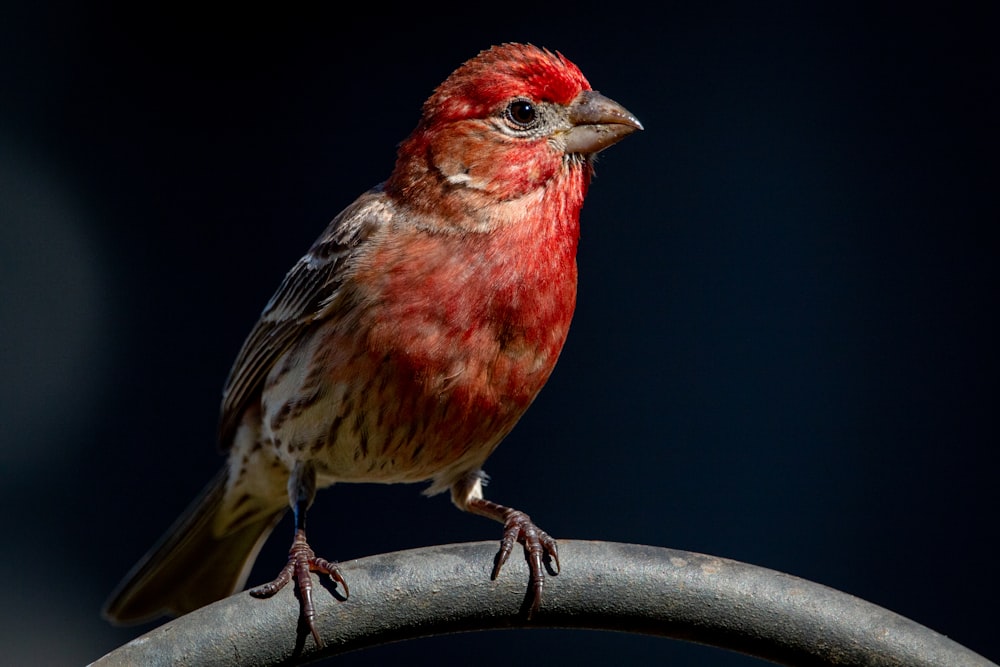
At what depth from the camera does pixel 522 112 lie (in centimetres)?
303

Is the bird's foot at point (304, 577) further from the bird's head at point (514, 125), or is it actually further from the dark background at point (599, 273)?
the dark background at point (599, 273)

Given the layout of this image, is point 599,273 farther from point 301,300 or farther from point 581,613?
point 581,613

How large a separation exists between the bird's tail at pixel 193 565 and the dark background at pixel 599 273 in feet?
3.49

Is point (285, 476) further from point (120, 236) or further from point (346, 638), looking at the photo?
point (120, 236)

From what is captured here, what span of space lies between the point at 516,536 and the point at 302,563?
1.49 ft

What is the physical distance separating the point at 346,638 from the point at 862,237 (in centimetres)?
337

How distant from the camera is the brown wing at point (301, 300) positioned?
3158 mm

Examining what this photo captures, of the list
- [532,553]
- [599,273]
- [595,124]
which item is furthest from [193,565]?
[599,273]

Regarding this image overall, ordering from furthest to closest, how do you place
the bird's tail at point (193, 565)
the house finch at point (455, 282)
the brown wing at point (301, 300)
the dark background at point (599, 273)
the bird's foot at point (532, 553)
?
the dark background at point (599, 273) → the bird's tail at point (193, 565) → the brown wing at point (301, 300) → the house finch at point (455, 282) → the bird's foot at point (532, 553)

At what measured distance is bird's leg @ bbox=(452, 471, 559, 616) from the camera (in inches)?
92.4

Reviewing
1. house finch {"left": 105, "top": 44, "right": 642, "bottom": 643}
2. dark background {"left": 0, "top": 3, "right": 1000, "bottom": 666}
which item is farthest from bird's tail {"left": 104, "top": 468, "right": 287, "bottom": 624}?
dark background {"left": 0, "top": 3, "right": 1000, "bottom": 666}

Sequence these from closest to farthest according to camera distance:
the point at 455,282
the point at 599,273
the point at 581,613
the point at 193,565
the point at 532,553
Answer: the point at 581,613
the point at 532,553
the point at 455,282
the point at 193,565
the point at 599,273

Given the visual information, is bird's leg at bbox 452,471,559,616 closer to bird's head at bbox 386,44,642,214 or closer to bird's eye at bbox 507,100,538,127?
bird's head at bbox 386,44,642,214

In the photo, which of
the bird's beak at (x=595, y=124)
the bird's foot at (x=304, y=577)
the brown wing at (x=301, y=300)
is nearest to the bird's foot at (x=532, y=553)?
the bird's foot at (x=304, y=577)
